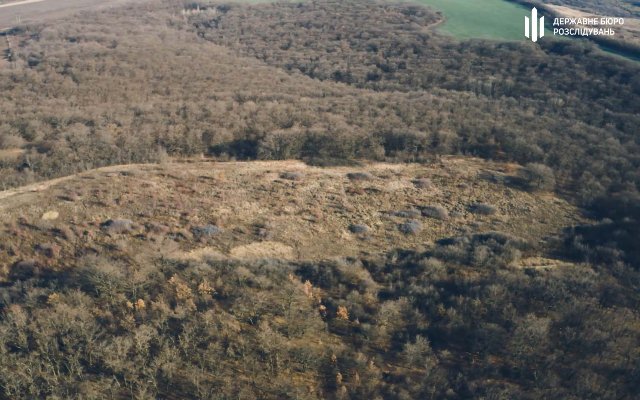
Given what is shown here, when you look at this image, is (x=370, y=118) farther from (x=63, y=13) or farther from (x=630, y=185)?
(x=63, y=13)

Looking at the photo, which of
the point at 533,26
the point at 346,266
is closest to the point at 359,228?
the point at 346,266

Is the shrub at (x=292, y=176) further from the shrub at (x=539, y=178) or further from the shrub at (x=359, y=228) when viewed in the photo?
the shrub at (x=539, y=178)

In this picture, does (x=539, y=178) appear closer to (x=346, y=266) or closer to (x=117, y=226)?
(x=346, y=266)

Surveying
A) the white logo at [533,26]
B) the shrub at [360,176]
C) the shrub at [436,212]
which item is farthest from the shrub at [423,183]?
the white logo at [533,26]

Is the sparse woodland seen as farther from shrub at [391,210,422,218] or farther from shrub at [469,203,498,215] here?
shrub at [469,203,498,215]

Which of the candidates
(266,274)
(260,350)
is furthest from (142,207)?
(260,350)
